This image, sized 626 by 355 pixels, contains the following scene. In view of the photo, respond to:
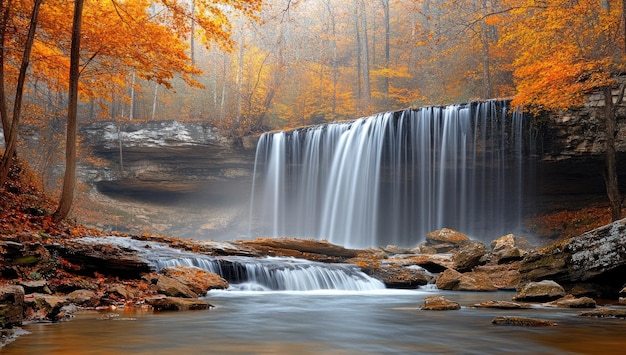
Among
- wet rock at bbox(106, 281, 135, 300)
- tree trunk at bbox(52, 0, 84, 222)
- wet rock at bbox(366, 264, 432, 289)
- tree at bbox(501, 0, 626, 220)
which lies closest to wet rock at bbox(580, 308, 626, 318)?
wet rock at bbox(366, 264, 432, 289)

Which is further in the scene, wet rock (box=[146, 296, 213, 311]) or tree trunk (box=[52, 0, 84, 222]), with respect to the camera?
tree trunk (box=[52, 0, 84, 222])

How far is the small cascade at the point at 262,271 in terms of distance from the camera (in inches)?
444

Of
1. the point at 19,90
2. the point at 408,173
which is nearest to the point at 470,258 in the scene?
the point at 408,173

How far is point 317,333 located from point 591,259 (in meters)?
6.21

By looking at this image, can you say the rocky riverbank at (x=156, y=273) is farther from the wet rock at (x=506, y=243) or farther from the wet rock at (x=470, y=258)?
the wet rock at (x=506, y=243)

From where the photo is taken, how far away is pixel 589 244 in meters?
9.38

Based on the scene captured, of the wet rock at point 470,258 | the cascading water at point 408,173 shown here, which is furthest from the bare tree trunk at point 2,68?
the cascading water at point 408,173

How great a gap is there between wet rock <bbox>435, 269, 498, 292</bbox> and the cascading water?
917 cm

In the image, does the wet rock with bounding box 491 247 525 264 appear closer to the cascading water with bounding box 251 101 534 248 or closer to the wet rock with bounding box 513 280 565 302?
the wet rock with bounding box 513 280 565 302

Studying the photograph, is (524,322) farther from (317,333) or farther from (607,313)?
(317,333)

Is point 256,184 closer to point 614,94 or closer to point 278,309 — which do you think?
point 614,94

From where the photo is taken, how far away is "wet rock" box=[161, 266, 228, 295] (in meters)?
9.55

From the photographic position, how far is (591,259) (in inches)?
365

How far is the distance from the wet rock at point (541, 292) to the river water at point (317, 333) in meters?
1.31
